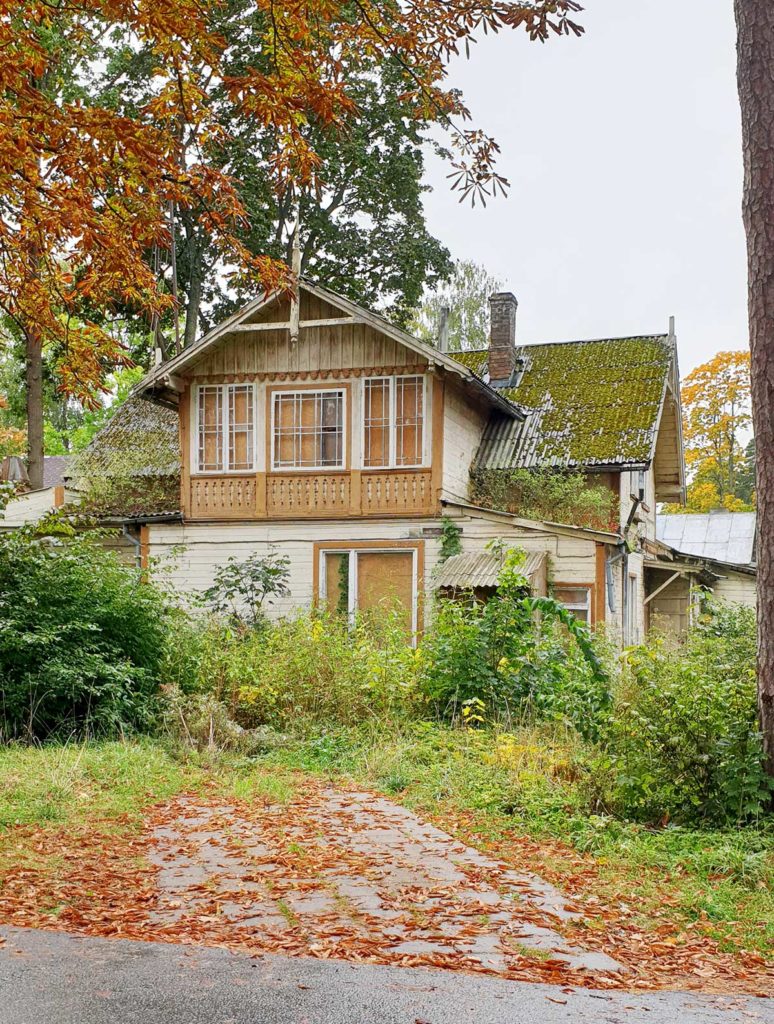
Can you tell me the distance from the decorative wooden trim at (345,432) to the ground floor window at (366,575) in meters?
1.47

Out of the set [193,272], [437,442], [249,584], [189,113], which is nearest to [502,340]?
[437,442]

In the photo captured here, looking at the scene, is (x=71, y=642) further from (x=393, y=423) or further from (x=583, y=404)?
(x=583, y=404)

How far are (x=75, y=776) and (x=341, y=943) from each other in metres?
4.41

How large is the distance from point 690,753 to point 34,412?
65.4 feet

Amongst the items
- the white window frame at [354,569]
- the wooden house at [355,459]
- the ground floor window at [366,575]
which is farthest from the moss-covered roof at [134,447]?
the ground floor window at [366,575]

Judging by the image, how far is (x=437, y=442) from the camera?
64.8 ft

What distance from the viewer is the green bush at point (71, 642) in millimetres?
11086

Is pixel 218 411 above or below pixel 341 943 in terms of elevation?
above

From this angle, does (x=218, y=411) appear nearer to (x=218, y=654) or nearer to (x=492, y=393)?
(x=492, y=393)

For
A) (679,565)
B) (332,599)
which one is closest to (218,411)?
(332,599)

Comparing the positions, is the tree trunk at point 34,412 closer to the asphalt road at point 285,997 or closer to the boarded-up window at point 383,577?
the boarded-up window at point 383,577

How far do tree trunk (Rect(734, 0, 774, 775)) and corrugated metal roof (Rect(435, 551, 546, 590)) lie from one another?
32.7ft

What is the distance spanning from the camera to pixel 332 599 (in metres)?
20.0

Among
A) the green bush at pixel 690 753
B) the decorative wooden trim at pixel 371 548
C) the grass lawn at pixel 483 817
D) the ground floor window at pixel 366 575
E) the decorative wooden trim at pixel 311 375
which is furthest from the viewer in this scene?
the decorative wooden trim at pixel 311 375
